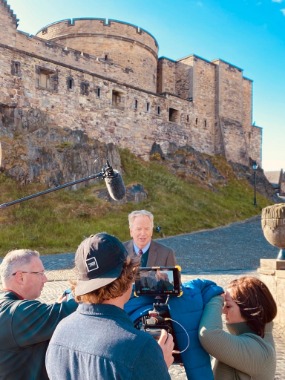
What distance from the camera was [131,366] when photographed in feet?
Answer: 4.42

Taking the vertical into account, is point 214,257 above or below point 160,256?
below

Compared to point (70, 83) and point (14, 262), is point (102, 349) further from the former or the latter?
point (70, 83)

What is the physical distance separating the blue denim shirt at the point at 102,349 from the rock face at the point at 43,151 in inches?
666

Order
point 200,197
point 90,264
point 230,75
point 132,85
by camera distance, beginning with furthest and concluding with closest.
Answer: point 230,75
point 132,85
point 200,197
point 90,264

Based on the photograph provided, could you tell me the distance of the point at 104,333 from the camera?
4.71ft

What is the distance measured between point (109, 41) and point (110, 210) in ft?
42.9

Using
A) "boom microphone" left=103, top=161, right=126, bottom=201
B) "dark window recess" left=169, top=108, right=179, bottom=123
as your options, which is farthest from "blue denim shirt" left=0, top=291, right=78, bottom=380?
"dark window recess" left=169, top=108, right=179, bottom=123

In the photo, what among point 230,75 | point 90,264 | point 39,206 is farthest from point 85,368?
point 230,75

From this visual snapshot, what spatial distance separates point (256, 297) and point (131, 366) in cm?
112

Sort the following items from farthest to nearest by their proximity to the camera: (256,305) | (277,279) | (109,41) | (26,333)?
(109,41)
(277,279)
(256,305)
(26,333)

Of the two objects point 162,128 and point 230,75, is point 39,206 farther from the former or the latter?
point 230,75

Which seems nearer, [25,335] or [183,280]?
[25,335]

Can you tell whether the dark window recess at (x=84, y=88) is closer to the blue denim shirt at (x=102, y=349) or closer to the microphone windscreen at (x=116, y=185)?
the microphone windscreen at (x=116, y=185)

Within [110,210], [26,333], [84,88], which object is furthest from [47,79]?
[26,333]
